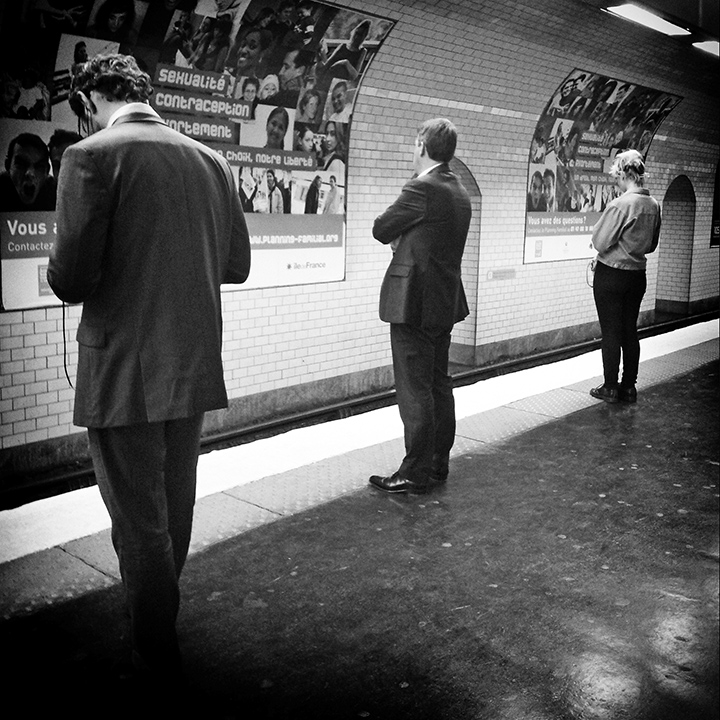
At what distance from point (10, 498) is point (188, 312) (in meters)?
2.86

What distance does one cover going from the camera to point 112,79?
2.61 meters

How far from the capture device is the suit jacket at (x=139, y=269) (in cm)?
245

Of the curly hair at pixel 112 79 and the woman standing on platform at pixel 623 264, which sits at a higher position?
the curly hair at pixel 112 79

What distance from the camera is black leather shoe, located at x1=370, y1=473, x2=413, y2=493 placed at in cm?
467

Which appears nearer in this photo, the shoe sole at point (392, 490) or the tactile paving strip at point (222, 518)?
the tactile paving strip at point (222, 518)

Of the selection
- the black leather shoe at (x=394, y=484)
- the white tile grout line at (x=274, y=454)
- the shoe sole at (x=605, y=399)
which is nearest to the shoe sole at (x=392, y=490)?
the black leather shoe at (x=394, y=484)

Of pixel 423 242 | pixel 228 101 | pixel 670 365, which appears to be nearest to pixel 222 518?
pixel 423 242

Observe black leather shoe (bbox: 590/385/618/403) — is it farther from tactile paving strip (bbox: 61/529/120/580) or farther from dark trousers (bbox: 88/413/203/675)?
dark trousers (bbox: 88/413/203/675)

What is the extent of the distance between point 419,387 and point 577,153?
6731 millimetres

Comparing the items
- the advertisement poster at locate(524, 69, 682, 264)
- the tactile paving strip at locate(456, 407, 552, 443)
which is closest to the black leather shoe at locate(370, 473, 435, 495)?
the tactile paving strip at locate(456, 407, 552, 443)

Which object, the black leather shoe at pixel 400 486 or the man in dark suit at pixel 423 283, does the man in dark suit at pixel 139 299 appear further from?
the black leather shoe at pixel 400 486

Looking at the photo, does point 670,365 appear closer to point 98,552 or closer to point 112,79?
point 98,552

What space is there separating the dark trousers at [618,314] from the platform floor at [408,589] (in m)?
1.32

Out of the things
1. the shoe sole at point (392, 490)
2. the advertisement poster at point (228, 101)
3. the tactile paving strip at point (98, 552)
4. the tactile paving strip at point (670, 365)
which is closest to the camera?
the tactile paving strip at point (98, 552)
